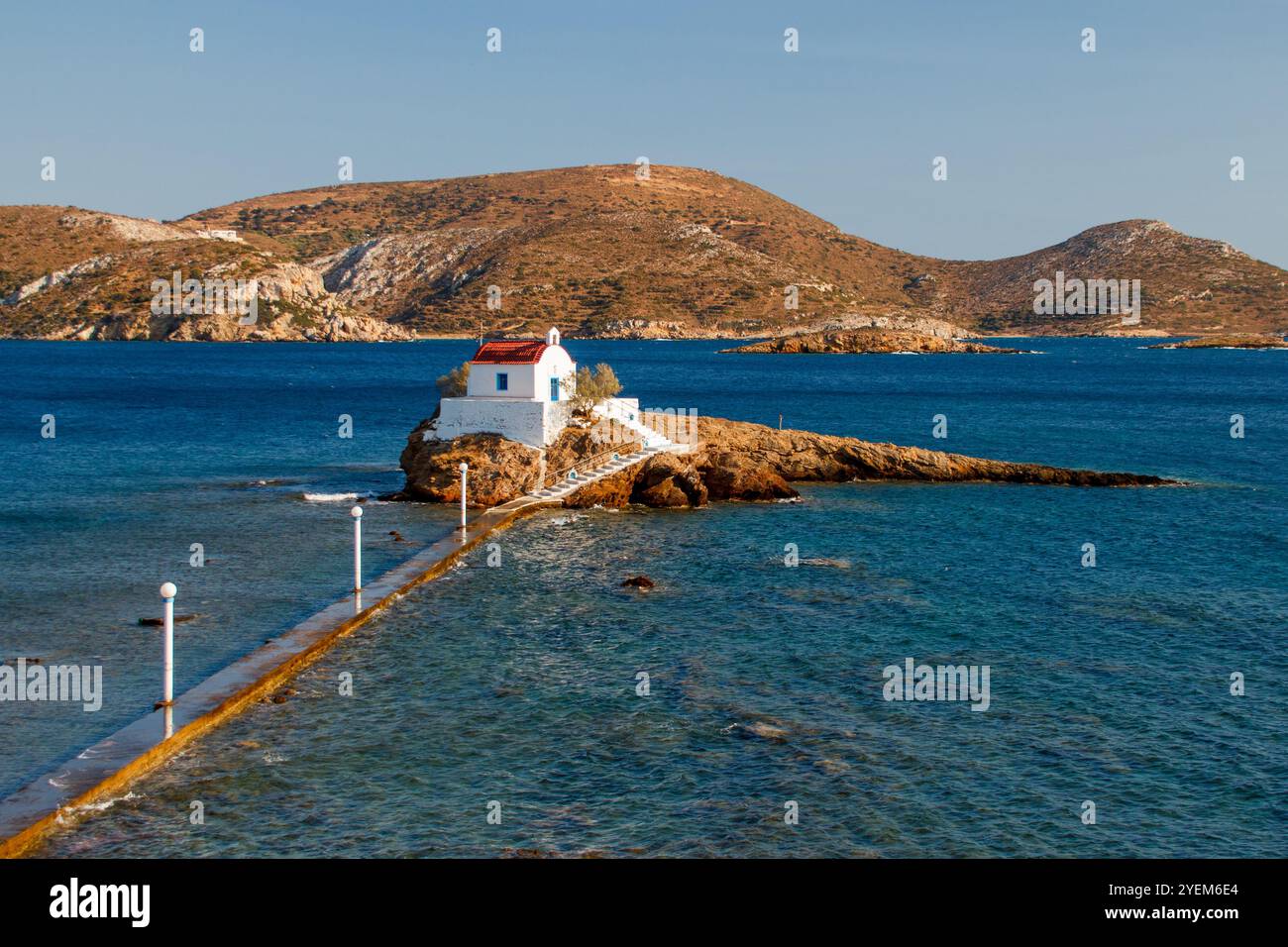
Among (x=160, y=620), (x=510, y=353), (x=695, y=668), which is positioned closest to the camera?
(x=695, y=668)

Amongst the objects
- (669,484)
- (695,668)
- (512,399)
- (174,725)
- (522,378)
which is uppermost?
(522,378)

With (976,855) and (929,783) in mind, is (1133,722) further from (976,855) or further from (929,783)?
(976,855)

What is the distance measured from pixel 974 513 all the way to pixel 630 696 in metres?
25.9

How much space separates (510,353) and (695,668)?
2669cm

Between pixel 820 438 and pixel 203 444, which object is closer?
pixel 820 438

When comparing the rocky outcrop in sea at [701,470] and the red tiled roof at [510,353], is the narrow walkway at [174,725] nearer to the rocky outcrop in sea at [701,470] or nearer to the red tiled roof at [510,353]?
the rocky outcrop in sea at [701,470]

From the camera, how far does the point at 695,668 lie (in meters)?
23.4

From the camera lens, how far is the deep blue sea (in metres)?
16.2

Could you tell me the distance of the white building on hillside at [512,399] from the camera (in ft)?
153

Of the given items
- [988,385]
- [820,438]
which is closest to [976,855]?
[820,438]

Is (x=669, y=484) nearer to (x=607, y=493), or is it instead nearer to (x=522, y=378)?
(x=607, y=493)

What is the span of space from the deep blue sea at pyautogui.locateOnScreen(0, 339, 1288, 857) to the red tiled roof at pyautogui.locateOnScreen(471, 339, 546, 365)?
729cm

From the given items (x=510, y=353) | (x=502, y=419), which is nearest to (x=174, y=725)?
(x=502, y=419)

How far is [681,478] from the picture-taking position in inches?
1778
